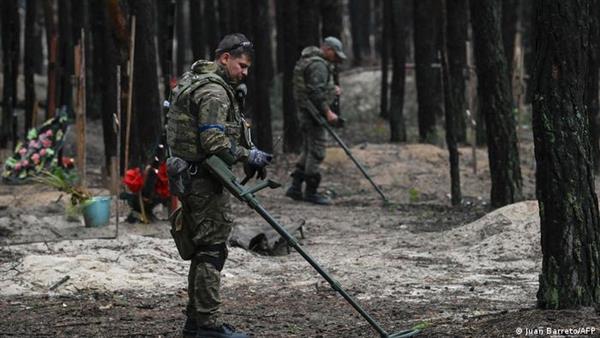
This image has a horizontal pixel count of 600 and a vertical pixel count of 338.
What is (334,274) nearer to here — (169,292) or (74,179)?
(169,292)

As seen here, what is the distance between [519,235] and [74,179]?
20.4 ft

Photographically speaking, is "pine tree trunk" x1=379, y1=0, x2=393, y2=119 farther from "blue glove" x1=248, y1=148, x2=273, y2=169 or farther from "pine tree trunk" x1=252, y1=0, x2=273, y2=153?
"blue glove" x1=248, y1=148, x2=273, y2=169

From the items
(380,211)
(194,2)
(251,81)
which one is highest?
(194,2)

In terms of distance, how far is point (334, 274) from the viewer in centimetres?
933

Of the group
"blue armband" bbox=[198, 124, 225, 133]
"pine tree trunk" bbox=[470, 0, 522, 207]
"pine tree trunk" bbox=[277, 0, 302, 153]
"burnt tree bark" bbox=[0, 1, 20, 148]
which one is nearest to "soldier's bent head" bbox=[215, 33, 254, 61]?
"blue armband" bbox=[198, 124, 225, 133]

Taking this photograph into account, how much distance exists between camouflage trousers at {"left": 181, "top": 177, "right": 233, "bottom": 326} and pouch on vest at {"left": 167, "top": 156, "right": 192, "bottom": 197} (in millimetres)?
51

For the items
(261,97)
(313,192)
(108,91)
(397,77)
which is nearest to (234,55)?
(313,192)

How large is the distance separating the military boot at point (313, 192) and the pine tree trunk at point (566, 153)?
753cm

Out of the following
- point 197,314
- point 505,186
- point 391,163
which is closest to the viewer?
point 197,314

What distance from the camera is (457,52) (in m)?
16.5

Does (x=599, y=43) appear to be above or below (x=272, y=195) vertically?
above

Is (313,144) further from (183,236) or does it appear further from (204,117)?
(204,117)

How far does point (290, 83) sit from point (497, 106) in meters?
6.83

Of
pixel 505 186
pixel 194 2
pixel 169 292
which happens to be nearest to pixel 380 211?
pixel 505 186
